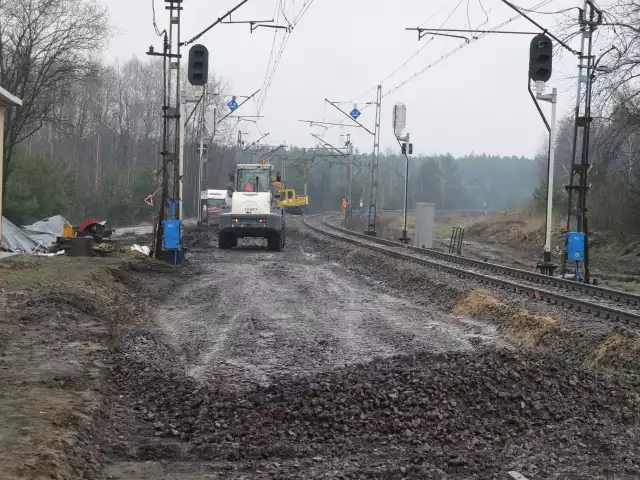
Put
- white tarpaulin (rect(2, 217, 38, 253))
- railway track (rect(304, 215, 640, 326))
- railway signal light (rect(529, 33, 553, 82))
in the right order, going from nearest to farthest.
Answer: railway track (rect(304, 215, 640, 326)) → railway signal light (rect(529, 33, 553, 82)) → white tarpaulin (rect(2, 217, 38, 253))

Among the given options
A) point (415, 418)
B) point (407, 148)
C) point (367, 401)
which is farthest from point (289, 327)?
point (407, 148)

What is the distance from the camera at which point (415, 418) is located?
734cm

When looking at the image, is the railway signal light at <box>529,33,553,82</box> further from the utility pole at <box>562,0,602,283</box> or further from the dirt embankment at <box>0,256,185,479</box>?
the dirt embankment at <box>0,256,185,479</box>

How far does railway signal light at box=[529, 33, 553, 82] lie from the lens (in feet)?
63.7

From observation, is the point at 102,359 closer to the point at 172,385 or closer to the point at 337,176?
the point at 172,385

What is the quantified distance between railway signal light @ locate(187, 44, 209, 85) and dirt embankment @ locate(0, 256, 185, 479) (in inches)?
217

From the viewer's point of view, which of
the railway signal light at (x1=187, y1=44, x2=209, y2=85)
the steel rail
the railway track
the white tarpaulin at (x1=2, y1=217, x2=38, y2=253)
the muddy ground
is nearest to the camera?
the muddy ground

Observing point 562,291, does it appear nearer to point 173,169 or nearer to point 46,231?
point 173,169

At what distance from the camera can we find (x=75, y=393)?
301 inches

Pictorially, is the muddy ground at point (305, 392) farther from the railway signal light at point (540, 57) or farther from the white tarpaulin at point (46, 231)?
the white tarpaulin at point (46, 231)

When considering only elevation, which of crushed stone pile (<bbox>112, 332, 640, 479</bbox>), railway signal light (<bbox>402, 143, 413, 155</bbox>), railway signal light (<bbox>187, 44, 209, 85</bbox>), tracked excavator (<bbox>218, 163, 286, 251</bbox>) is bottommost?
crushed stone pile (<bbox>112, 332, 640, 479</bbox>)

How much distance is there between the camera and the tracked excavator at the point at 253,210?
95.3 feet

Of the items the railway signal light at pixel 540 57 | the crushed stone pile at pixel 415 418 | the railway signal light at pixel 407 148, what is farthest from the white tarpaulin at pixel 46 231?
the crushed stone pile at pixel 415 418

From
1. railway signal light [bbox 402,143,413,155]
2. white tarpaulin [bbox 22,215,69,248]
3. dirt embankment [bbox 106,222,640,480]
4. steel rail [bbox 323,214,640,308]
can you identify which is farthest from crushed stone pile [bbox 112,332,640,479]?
Answer: railway signal light [bbox 402,143,413,155]
